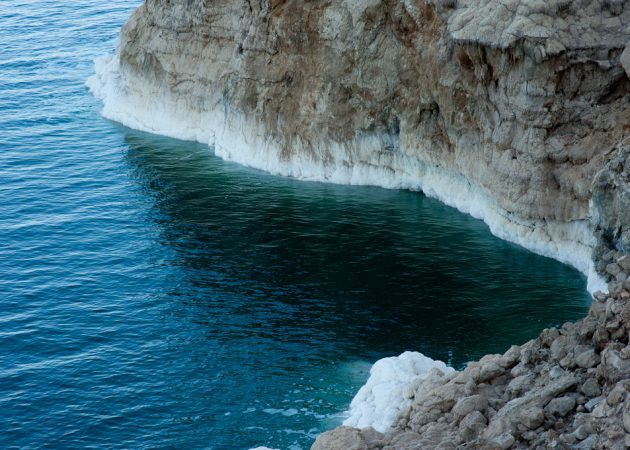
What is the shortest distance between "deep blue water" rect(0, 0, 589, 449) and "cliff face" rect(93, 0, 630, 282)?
240 centimetres

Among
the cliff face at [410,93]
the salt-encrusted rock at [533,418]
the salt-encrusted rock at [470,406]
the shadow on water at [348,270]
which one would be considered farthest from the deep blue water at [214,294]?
the salt-encrusted rock at [533,418]

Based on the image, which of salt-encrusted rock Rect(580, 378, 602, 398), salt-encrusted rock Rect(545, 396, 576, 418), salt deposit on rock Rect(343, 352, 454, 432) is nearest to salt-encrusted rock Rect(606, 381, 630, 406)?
salt-encrusted rock Rect(580, 378, 602, 398)

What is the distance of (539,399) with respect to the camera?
39.0 meters

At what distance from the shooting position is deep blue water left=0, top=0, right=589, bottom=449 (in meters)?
52.4

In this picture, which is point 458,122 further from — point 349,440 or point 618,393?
point 618,393

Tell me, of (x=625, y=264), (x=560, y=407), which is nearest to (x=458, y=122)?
(x=625, y=264)

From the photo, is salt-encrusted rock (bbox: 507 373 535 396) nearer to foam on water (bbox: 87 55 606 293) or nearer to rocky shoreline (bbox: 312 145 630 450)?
rocky shoreline (bbox: 312 145 630 450)

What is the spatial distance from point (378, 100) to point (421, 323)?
75.6 ft

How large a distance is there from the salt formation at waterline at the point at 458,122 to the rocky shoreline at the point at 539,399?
0.27ft

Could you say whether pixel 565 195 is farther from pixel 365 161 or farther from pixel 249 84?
pixel 249 84

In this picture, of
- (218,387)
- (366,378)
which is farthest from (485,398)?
(218,387)

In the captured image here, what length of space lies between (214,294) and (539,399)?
29.5 meters

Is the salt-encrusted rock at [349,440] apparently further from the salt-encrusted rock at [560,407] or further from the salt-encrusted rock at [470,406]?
the salt-encrusted rock at [560,407]

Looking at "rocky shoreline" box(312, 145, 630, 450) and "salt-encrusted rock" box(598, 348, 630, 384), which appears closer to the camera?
"rocky shoreline" box(312, 145, 630, 450)
